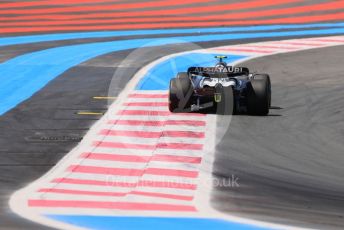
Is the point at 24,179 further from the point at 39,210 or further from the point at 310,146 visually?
the point at 310,146

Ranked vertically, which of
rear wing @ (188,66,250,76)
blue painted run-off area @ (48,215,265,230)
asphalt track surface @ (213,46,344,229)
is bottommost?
blue painted run-off area @ (48,215,265,230)

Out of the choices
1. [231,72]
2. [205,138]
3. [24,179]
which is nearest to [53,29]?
[231,72]

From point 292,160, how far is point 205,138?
2020 millimetres

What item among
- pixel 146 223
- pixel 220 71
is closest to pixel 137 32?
pixel 220 71

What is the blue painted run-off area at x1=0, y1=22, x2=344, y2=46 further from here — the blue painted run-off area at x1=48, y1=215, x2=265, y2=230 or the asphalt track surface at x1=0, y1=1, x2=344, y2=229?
the blue painted run-off area at x1=48, y1=215, x2=265, y2=230

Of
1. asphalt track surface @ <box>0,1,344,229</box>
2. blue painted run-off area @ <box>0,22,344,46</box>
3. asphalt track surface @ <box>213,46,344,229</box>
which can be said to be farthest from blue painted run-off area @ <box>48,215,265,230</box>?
blue painted run-off area @ <box>0,22,344,46</box>

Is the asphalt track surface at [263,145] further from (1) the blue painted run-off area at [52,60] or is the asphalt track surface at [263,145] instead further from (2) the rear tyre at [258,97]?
(1) the blue painted run-off area at [52,60]

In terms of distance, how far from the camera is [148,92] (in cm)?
1994

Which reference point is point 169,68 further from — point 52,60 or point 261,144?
point 261,144

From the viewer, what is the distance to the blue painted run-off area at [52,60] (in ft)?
66.2

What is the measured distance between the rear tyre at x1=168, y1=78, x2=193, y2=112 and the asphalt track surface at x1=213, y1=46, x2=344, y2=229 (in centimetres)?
117

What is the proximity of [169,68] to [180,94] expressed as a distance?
641 cm

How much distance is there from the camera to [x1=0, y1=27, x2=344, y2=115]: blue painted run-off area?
794 inches

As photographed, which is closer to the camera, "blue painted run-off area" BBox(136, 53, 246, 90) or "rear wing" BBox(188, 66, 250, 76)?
"rear wing" BBox(188, 66, 250, 76)
